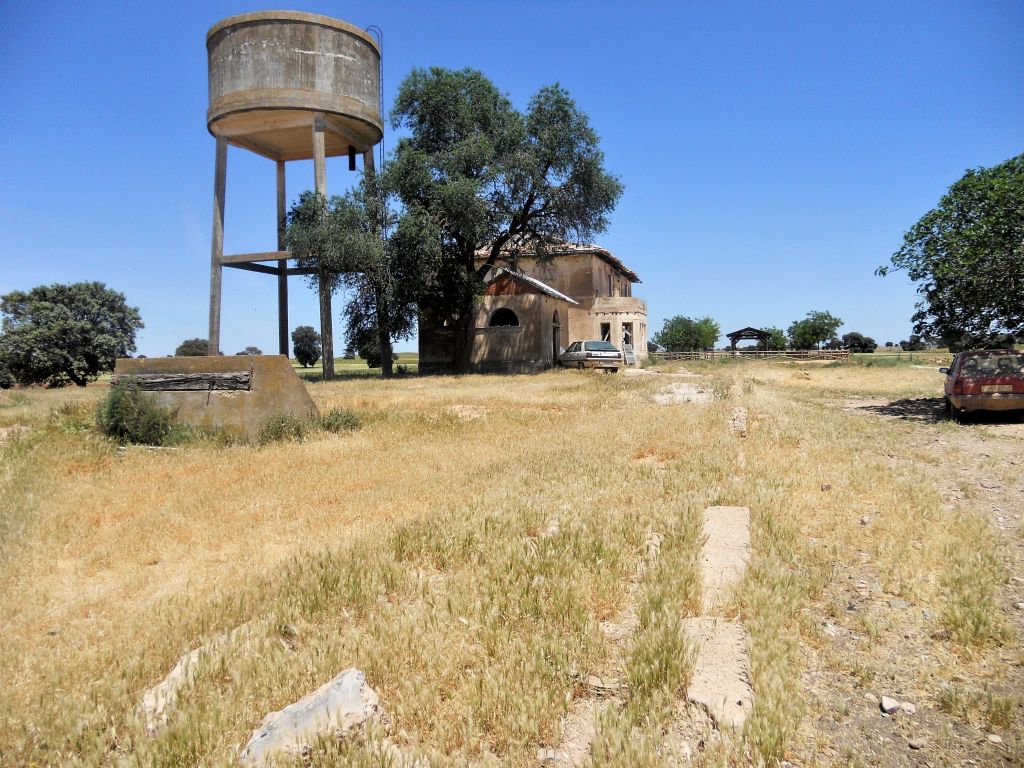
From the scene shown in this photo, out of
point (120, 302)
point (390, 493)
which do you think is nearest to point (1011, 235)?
point (390, 493)

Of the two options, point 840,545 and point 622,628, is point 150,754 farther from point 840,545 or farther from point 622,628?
point 840,545

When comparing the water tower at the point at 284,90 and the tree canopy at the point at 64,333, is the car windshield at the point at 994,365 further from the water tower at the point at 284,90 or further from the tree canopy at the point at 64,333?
the tree canopy at the point at 64,333

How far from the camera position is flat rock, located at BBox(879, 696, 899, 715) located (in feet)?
9.79

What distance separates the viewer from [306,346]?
71000 millimetres

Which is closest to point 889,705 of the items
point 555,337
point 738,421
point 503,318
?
point 738,421

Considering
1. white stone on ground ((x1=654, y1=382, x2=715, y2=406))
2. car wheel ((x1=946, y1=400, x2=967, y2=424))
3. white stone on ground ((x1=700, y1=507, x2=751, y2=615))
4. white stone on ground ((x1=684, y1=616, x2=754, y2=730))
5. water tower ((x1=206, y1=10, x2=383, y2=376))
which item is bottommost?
white stone on ground ((x1=684, y1=616, x2=754, y2=730))

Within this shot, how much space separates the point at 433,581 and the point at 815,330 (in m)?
80.0

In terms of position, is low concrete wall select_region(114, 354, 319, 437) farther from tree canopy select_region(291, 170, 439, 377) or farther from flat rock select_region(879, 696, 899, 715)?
tree canopy select_region(291, 170, 439, 377)

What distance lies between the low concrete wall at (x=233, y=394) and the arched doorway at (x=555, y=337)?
2507 centimetres

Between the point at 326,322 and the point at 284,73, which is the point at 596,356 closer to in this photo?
the point at 326,322

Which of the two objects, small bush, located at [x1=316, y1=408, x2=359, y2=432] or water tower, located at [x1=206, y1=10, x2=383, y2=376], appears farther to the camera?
water tower, located at [x1=206, y1=10, x2=383, y2=376]

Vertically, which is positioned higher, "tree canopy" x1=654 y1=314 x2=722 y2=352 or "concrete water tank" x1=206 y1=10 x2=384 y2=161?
"concrete water tank" x1=206 y1=10 x2=384 y2=161

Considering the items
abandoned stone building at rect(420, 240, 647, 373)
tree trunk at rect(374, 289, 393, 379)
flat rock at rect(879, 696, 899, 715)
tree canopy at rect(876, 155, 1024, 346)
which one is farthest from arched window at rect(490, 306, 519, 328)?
flat rock at rect(879, 696, 899, 715)

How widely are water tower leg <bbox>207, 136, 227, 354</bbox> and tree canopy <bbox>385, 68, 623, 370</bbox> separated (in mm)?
6712
